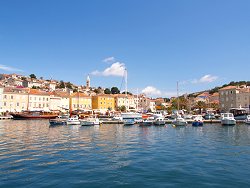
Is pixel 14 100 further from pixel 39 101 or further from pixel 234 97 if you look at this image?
pixel 234 97

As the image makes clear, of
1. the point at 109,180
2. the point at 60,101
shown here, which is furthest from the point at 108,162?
the point at 60,101

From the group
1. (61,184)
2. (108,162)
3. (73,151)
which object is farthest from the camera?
(73,151)

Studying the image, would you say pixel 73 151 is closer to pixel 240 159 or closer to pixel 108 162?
pixel 108 162

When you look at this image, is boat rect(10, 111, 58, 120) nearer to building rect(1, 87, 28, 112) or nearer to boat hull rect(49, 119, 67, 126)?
building rect(1, 87, 28, 112)

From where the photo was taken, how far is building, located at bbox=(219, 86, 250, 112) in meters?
102

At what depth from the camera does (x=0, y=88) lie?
102375 millimetres

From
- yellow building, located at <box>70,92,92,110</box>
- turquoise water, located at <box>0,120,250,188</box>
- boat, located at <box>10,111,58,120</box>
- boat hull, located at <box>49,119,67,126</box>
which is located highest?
yellow building, located at <box>70,92,92,110</box>

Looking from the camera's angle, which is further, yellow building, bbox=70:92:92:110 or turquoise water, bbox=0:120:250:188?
yellow building, bbox=70:92:92:110

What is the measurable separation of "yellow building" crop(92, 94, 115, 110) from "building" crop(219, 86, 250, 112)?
206 ft

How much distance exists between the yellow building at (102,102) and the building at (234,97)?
206ft

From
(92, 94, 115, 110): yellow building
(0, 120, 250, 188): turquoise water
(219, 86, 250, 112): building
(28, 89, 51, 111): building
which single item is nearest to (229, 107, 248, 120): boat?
(219, 86, 250, 112): building

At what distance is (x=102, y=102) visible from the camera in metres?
136

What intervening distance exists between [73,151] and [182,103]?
126 meters

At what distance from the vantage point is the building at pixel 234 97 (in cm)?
10181
